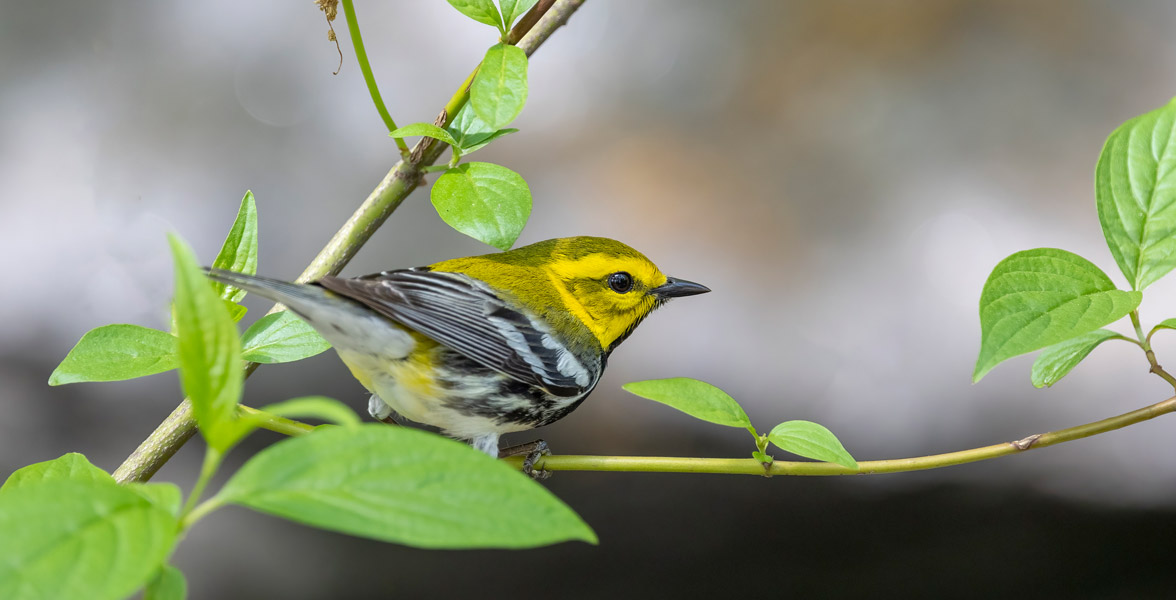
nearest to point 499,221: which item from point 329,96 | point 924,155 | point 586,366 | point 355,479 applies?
point 355,479

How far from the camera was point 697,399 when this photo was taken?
20.7 inches

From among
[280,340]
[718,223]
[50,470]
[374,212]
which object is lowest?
[50,470]

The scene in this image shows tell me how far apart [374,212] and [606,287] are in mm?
525

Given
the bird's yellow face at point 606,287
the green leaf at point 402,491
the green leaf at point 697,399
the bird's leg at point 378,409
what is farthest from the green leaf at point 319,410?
the bird's yellow face at point 606,287

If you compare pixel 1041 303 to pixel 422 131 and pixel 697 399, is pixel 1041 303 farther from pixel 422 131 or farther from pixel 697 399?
pixel 422 131

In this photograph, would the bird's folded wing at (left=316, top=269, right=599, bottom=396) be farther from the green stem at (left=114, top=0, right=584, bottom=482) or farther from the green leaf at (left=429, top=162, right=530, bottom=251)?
the green leaf at (left=429, top=162, right=530, bottom=251)

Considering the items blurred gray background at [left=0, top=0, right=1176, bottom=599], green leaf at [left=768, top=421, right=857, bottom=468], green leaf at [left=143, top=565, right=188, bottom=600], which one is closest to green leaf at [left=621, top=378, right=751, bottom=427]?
green leaf at [left=768, top=421, right=857, bottom=468]

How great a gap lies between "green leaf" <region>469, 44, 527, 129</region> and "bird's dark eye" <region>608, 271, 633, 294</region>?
632 millimetres

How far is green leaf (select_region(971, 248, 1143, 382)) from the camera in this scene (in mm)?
473

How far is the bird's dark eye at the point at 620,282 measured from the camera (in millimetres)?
1161

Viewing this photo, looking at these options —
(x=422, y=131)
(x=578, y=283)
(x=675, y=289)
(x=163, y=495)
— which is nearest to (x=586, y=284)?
(x=578, y=283)

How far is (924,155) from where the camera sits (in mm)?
2047

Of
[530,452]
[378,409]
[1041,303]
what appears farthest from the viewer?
[378,409]

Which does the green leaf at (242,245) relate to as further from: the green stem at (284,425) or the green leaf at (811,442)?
the green leaf at (811,442)
